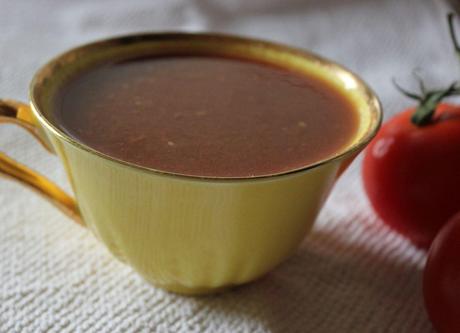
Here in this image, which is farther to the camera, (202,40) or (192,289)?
(202,40)

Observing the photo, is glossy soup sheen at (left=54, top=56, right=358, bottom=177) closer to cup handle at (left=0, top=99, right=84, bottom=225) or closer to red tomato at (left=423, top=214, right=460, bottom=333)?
cup handle at (left=0, top=99, right=84, bottom=225)

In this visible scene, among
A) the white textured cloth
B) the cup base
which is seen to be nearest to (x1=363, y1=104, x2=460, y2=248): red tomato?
the white textured cloth

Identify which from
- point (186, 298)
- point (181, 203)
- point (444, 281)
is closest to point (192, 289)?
point (186, 298)

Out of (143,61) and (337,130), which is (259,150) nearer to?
(337,130)

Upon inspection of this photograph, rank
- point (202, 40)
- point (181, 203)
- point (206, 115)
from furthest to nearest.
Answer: point (202, 40) → point (206, 115) → point (181, 203)

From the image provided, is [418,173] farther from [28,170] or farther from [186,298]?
[28,170]

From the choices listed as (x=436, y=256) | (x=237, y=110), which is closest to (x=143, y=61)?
(x=237, y=110)

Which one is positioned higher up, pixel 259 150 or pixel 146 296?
pixel 259 150
